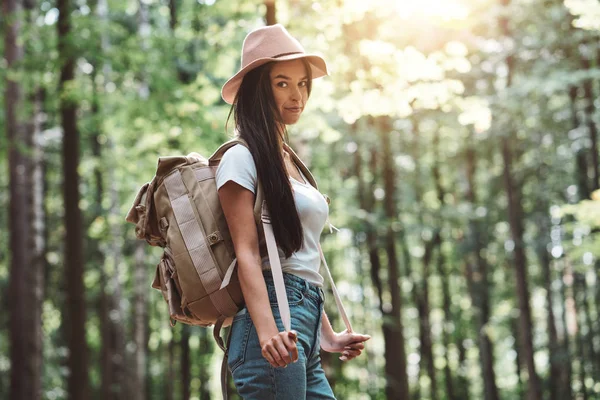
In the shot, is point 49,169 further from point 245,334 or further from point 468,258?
point 245,334

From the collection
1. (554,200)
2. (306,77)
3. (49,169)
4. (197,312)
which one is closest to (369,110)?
(306,77)

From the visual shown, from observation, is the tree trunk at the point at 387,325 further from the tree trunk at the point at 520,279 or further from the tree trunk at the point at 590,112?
the tree trunk at the point at 590,112

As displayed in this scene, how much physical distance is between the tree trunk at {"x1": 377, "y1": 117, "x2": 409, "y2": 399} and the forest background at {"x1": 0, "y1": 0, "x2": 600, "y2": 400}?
57 millimetres

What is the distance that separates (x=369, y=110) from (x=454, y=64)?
1.03 meters

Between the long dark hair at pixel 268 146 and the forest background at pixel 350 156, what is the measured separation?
2.89 m

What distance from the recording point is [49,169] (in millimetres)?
22203

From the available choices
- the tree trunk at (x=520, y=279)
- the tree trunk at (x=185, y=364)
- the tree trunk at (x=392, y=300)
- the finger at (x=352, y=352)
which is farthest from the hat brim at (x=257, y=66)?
the tree trunk at (x=520, y=279)

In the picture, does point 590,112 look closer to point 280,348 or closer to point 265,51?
point 265,51

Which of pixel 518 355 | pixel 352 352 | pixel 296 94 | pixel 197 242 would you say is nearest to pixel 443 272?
pixel 518 355

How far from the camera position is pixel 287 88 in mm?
2902

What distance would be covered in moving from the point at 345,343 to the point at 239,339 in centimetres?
63

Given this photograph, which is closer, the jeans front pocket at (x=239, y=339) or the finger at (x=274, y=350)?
the finger at (x=274, y=350)

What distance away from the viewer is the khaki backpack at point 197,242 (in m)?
2.58

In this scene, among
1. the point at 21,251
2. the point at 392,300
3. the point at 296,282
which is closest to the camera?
the point at 296,282
